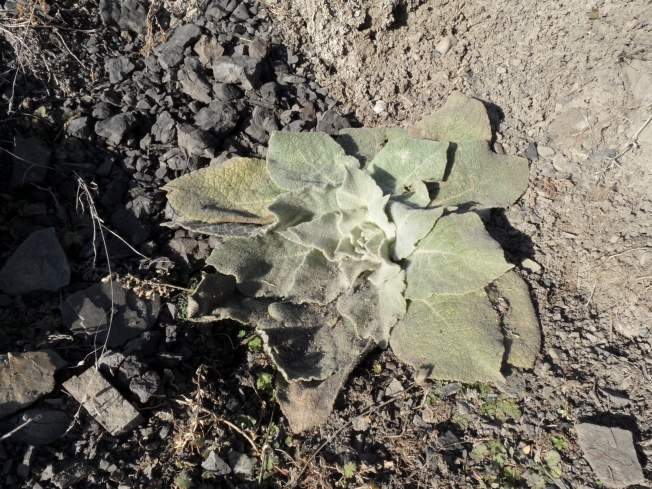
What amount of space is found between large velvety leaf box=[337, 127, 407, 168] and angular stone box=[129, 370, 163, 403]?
1.56 meters

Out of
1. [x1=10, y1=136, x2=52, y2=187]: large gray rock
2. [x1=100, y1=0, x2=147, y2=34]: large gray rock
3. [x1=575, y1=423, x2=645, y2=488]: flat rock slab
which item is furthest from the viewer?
[x1=100, y1=0, x2=147, y2=34]: large gray rock

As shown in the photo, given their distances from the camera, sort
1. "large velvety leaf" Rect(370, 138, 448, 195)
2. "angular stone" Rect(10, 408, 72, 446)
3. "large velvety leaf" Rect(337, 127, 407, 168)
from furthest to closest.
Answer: "large velvety leaf" Rect(337, 127, 407, 168) → "large velvety leaf" Rect(370, 138, 448, 195) → "angular stone" Rect(10, 408, 72, 446)

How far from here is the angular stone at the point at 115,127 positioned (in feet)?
9.61

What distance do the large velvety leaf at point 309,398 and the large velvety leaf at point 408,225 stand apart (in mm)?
572

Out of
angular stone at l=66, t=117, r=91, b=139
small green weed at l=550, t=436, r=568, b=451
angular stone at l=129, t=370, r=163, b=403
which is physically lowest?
angular stone at l=129, t=370, r=163, b=403

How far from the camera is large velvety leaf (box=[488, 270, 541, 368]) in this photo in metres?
2.18

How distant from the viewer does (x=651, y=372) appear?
6.56 feet

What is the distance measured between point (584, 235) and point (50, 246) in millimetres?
2679

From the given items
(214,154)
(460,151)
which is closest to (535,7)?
(460,151)

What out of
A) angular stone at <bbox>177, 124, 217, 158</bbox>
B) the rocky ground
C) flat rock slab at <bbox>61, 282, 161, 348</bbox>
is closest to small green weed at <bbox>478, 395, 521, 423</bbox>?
the rocky ground

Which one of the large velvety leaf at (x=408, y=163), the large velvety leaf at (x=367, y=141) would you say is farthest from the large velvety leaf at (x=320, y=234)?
the large velvety leaf at (x=367, y=141)

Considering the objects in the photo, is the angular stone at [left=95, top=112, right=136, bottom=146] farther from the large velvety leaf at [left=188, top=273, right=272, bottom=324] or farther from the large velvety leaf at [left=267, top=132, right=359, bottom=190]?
the large velvety leaf at [left=188, top=273, right=272, bottom=324]

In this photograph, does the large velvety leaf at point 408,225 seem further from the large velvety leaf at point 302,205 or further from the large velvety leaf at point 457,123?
the large velvety leaf at point 457,123

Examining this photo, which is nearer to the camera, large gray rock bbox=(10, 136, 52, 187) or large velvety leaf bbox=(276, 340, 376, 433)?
large velvety leaf bbox=(276, 340, 376, 433)
